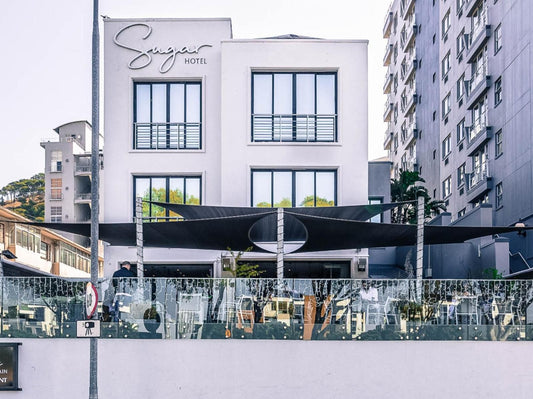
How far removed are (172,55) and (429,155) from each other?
1255 inches

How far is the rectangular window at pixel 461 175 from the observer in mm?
46469

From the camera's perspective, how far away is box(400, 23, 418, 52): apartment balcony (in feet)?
206

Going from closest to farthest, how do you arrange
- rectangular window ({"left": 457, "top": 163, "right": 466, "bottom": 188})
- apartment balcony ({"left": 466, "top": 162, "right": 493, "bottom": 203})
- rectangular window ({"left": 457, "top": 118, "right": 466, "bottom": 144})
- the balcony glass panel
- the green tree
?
1. the balcony glass panel
2. apartment balcony ({"left": 466, "top": 162, "right": 493, "bottom": 203})
3. rectangular window ({"left": 457, "top": 163, "right": 466, "bottom": 188})
4. rectangular window ({"left": 457, "top": 118, "right": 466, "bottom": 144})
5. the green tree

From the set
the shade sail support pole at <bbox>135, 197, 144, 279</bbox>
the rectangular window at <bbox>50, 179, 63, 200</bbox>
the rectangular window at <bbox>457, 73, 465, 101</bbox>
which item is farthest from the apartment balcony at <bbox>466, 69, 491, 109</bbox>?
the rectangular window at <bbox>50, 179, 63, 200</bbox>

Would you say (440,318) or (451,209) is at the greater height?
(451,209)

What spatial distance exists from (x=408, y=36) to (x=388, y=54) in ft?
39.8

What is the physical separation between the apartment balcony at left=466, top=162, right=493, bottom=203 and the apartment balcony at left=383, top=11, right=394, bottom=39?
32.5 metres

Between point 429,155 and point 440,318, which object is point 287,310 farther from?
point 429,155

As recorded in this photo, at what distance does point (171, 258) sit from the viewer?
1098 inches

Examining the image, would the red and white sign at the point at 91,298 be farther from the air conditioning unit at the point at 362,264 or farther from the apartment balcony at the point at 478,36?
the apartment balcony at the point at 478,36

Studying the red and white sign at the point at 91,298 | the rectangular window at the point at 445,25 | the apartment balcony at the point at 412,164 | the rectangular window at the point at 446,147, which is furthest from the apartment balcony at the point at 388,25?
the red and white sign at the point at 91,298

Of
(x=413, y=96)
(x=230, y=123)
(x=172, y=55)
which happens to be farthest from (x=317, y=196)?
(x=413, y=96)

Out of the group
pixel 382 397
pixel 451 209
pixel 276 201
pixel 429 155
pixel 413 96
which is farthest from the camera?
pixel 413 96

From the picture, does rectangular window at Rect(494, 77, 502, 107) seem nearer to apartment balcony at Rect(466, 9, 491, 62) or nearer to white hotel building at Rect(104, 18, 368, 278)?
apartment balcony at Rect(466, 9, 491, 62)
